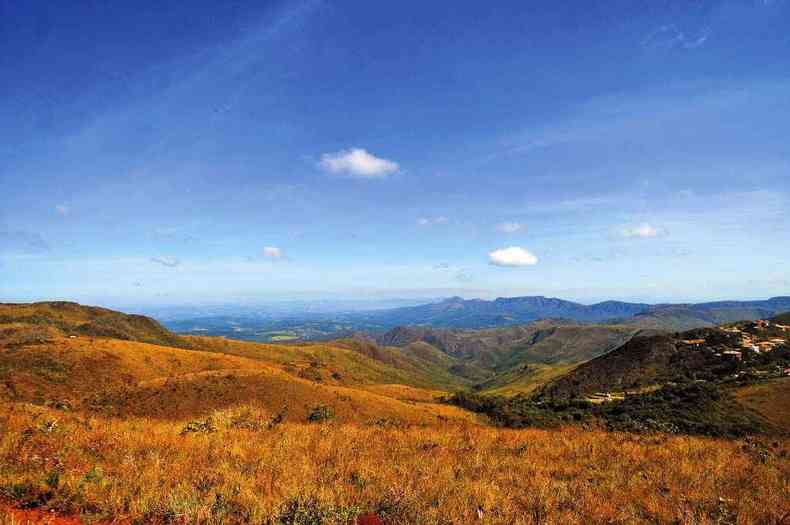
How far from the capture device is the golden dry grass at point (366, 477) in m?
6.88

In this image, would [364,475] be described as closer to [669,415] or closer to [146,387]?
[146,387]

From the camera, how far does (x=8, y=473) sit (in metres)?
7.82

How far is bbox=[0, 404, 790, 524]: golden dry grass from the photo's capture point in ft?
22.6

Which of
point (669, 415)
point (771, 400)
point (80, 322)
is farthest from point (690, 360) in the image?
point (80, 322)

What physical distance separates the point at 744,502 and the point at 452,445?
763cm

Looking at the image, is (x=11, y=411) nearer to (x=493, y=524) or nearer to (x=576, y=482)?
(x=493, y=524)

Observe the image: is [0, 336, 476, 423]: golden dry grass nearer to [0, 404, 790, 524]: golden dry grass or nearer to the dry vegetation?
the dry vegetation

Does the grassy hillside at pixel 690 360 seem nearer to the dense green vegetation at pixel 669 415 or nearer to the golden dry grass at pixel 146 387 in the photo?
the dense green vegetation at pixel 669 415

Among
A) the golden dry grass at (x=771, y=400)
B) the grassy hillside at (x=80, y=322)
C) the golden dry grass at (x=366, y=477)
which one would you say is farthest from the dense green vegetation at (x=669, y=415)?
the grassy hillside at (x=80, y=322)

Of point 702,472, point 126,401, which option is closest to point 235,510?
point 702,472

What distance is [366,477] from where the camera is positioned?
8.84 metres

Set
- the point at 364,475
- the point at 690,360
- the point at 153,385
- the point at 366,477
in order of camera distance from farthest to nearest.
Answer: the point at 690,360
the point at 153,385
the point at 364,475
the point at 366,477

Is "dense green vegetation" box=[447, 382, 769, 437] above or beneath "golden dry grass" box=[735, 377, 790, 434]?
beneath

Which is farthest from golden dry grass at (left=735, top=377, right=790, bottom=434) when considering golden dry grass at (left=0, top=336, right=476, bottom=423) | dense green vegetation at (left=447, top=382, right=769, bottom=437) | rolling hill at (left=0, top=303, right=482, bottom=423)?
golden dry grass at (left=0, top=336, right=476, bottom=423)
